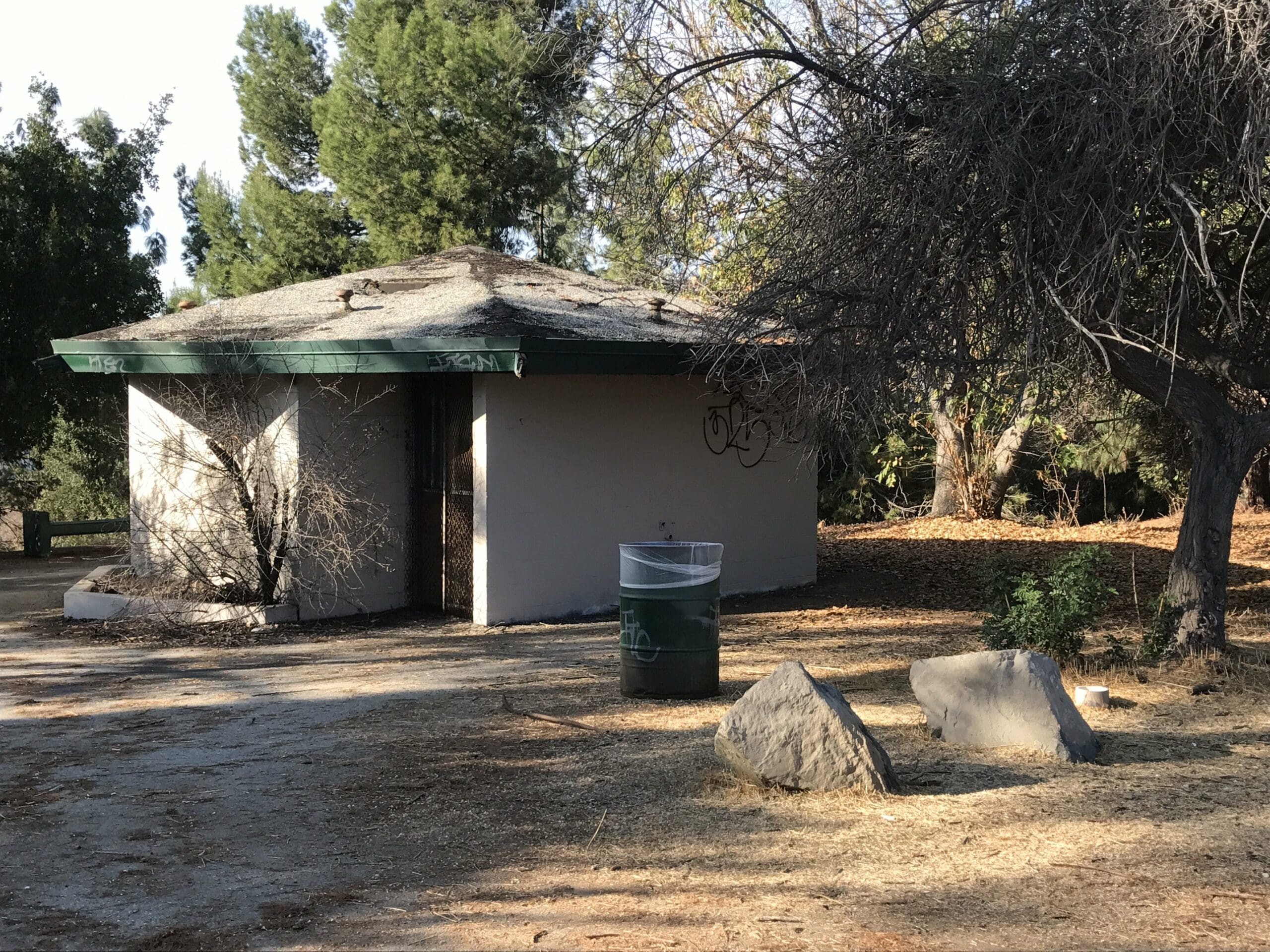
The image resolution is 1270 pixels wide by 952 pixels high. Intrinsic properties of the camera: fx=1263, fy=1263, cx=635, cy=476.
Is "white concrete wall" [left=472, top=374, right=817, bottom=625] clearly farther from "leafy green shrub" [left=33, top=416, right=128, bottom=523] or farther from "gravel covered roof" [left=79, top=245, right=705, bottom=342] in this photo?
"leafy green shrub" [left=33, top=416, right=128, bottom=523]

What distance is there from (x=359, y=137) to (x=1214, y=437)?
19.7 m

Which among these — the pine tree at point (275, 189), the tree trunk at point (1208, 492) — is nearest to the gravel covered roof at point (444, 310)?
the tree trunk at point (1208, 492)

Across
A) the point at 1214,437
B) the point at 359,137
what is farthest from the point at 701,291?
the point at 359,137

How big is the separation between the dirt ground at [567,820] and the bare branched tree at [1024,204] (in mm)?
2110

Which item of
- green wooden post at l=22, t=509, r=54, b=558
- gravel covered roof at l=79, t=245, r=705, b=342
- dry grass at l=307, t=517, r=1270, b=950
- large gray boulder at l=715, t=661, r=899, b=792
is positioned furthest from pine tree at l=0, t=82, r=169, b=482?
large gray boulder at l=715, t=661, r=899, b=792

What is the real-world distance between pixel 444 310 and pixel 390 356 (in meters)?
1.43

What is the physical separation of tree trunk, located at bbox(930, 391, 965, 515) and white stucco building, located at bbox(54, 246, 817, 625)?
7.15 meters

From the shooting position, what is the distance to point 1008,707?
6.86 metres

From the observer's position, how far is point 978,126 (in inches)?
306

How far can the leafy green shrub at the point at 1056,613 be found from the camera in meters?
8.63

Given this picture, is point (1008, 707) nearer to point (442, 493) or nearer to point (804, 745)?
point (804, 745)

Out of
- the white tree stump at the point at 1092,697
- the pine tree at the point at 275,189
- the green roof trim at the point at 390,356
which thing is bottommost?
the white tree stump at the point at 1092,697

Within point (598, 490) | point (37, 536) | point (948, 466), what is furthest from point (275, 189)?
point (598, 490)

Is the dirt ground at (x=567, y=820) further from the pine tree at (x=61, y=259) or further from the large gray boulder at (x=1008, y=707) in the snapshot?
the pine tree at (x=61, y=259)
